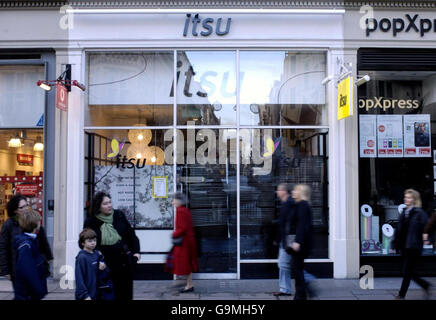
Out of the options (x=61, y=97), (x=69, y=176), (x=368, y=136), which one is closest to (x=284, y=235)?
(x=368, y=136)

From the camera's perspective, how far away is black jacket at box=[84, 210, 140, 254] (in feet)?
17.1

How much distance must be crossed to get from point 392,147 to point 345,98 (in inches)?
72.3

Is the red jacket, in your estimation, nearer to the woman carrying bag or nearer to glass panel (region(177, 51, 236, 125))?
the woman carrying bag

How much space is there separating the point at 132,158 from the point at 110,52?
2.19 m

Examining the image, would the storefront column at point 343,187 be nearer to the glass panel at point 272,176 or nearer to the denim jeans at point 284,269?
the glass panel at point 272,176

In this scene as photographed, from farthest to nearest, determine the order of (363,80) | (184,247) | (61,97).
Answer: (61,97), (363,80), (184,247)

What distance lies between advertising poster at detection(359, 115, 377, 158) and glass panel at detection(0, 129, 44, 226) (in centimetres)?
649

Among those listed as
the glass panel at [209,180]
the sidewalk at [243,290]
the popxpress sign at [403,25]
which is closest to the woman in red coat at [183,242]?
the sidewalk at [243,290]

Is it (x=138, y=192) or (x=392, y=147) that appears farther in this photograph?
(x=392, y=147)

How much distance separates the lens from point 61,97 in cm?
822

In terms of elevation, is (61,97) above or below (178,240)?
above

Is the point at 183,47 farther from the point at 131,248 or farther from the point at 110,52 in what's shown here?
the point at 131,248

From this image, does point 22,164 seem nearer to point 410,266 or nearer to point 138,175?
point 138,175

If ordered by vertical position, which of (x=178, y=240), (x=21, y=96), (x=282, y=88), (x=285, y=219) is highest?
(x=282, y=88)
